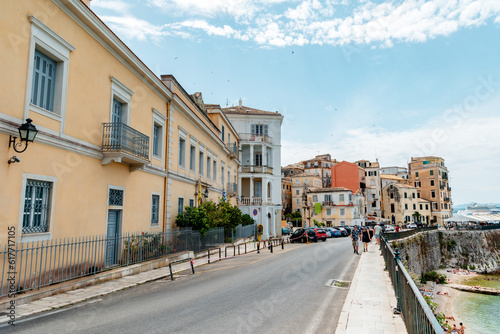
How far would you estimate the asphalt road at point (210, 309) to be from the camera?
643 centimetres

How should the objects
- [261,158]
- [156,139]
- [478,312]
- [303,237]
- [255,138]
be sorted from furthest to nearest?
[261,158], [255,138], [303,237], [478,312], [156,139]

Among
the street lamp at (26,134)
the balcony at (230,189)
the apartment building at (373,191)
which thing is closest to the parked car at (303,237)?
the balcony at (230,189)

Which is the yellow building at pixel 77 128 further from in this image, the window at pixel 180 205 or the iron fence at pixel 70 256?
the window at pixel 180 205

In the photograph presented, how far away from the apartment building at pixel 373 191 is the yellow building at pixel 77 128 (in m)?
70.5

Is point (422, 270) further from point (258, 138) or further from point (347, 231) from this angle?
point (258, 138)

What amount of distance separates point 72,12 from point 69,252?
7.59 m

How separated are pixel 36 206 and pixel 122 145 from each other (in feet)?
13.0

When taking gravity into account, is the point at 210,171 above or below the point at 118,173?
above

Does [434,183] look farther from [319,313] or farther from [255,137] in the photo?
[319,313]

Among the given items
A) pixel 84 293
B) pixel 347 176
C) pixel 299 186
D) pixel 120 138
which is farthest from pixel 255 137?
pixel 347 176

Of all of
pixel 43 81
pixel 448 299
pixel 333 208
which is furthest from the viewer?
pixel 333 208

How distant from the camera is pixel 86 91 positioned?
11523 mm

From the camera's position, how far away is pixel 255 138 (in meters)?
40.3

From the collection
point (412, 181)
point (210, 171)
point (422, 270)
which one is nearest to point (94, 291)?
point (210, 171)
